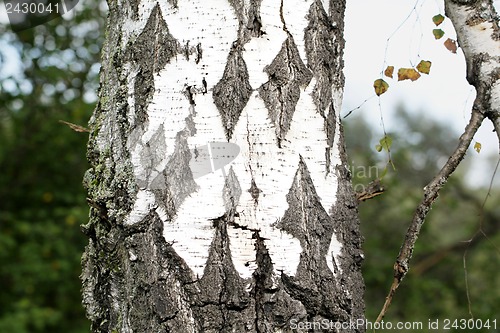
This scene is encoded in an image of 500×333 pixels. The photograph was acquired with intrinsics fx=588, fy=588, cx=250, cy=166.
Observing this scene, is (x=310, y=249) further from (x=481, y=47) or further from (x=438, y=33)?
(x=438, y=33)

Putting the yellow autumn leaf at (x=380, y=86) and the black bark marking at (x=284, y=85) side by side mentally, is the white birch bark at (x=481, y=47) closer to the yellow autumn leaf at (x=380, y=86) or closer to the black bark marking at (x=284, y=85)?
the yellow autumn leaf at (x=380, y=86)

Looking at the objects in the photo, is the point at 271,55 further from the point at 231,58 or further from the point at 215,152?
the point at 215,152

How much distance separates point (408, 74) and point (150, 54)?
2.49 ft

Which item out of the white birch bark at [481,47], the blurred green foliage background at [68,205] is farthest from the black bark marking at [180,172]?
the blurred green foliage background at [68,205]

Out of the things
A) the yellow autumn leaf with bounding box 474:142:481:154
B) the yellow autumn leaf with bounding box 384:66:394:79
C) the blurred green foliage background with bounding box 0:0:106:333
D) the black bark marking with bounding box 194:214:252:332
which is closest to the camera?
the black bark marking with bounding box 194:214:252:332

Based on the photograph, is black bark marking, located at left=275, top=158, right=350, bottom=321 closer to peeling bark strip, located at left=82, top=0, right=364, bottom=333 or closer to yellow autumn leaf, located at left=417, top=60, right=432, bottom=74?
peeling bark strip, located at left=82, top=0, right=364, bottom=333

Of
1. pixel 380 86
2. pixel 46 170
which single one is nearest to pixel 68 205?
pixel 46 170

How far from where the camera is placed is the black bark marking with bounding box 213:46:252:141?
40.9 inches

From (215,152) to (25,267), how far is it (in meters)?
4.43

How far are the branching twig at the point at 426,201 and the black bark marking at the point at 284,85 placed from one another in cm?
37

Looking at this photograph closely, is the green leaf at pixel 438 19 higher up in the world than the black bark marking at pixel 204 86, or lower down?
higher up

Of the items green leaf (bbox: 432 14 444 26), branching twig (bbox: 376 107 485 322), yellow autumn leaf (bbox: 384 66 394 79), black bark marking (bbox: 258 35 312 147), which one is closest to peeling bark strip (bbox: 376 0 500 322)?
branching twig (bbox: 376 107 485 322)

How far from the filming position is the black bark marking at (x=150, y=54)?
1.07 m

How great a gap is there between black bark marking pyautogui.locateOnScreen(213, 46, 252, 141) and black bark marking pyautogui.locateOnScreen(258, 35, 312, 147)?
34mm
